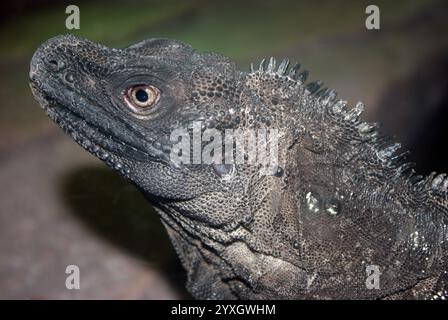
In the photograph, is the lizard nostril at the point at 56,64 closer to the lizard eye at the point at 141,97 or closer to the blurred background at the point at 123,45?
the lizard eye at the point at 141,97

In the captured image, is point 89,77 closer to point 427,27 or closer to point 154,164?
point 154,164

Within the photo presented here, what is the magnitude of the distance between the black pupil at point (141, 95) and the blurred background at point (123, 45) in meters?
2.18

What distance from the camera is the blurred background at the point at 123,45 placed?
511 cm

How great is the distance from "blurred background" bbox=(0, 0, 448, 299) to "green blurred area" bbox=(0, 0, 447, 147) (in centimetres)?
3

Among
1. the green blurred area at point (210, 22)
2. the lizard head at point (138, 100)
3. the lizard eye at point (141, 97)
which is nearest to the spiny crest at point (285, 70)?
the lizard head at point (138, 100)

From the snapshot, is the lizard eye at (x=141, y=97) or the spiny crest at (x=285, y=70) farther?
the spiny crest at (x=285, y=70)

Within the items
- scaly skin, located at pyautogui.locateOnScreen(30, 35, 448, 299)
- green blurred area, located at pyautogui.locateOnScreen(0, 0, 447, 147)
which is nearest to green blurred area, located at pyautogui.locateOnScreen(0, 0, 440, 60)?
green blurred area, located at pyautogui.locateOnScreen(0, 0, 447, 147)

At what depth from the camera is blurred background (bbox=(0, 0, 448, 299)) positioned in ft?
16.8

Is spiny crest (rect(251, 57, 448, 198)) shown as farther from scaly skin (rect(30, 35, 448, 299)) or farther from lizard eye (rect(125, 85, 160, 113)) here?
lizard eye (rect(125, 85, 160, 113))

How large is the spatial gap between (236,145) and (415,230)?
4.15ft

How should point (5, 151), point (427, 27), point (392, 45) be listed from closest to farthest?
point (5, 151) → point (392, 45) → point (427, 27)

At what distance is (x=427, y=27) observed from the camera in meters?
A: 8.66

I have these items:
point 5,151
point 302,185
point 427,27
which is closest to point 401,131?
point 427,27

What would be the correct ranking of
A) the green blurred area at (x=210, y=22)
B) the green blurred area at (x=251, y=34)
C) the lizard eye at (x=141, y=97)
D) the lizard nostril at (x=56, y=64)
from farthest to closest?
the green blurred area at (x=210, y=22)
the green blurred area at (x=251, y=34)
the lizard nostril at (x=56, y=64)
the lizard eye at (x=141, y=97)
